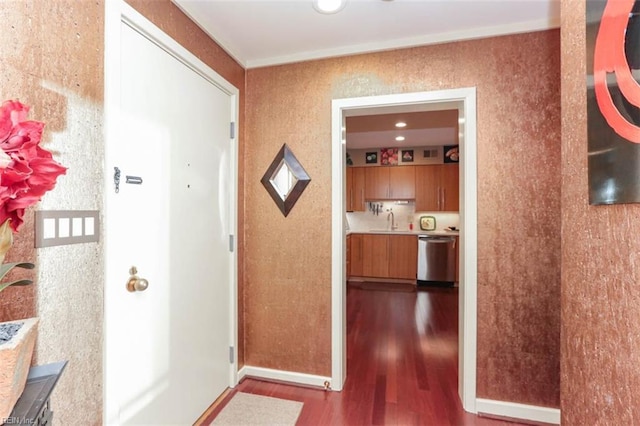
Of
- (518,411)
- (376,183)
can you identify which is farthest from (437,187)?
(518,411)

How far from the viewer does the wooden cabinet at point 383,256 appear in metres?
5.33

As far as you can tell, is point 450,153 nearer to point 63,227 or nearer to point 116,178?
point 116,178

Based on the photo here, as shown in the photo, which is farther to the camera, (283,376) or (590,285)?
(283,376)

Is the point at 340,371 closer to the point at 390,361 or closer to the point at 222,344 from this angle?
the point at 390,361

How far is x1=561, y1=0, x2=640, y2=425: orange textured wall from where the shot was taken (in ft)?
2.35

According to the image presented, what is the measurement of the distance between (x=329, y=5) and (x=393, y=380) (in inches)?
104

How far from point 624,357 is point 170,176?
74.4 inches

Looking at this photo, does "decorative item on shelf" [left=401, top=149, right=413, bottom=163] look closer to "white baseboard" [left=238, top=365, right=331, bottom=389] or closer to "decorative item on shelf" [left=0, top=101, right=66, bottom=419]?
"white baseboard" [left=238, top=365, right=331, bottom=389]

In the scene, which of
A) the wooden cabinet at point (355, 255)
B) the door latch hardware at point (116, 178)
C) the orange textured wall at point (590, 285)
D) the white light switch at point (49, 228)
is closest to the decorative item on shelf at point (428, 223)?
the wooden cabinet at point (355, 255)

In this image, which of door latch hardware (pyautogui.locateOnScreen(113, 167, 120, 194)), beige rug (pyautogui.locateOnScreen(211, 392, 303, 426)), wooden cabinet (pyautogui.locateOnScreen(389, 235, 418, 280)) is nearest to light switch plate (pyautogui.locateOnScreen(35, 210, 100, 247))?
door latch hardware (pyautogui.locateOnScreen(113, 167, 120, 194))

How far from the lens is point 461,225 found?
2.04m

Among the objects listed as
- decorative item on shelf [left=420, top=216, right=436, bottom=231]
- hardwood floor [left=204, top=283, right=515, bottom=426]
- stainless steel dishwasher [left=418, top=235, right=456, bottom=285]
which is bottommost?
hardwood floor [left=204, top=283, right=515, bottom=426]

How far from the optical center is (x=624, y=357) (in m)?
0.73

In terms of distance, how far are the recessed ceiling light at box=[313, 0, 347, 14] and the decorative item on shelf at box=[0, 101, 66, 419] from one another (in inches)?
60.0
